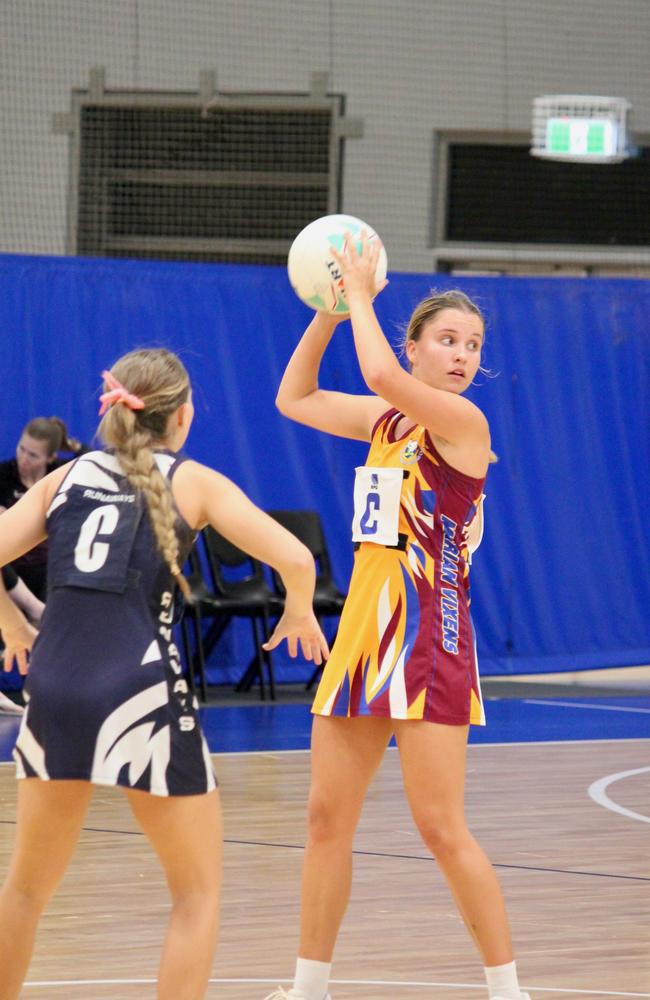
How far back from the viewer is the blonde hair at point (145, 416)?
3.23 m

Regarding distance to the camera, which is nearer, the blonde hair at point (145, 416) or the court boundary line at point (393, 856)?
the blonde hair at point (145, 416)

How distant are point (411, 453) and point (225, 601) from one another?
6.27 meters

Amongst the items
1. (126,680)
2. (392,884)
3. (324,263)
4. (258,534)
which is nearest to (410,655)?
(258,534)

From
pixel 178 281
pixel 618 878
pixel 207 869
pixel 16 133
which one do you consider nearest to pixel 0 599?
pixel 207 869

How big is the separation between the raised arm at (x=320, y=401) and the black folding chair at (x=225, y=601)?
5.72 m

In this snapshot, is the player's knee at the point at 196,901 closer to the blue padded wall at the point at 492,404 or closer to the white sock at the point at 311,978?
the white sock at the point at 311,978

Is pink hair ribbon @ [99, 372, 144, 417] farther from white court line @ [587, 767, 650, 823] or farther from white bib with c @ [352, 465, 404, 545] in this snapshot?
white court line @ [587, 767, 650, 823]

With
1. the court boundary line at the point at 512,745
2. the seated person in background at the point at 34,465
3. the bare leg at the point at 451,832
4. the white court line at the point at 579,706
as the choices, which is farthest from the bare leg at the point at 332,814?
the white court line at the point at 579,706

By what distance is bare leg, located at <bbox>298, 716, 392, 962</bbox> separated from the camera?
375 centimetres

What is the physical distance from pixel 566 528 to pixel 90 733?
8844 mm

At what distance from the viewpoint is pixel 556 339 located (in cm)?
1161

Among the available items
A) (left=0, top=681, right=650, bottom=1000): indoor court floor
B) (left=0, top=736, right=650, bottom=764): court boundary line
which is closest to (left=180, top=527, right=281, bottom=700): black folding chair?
(left=0, top=681, right=650, bottom=1000): indoor court floor

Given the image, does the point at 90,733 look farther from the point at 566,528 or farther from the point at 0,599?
the point at 566,528

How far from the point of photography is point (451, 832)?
12.0ft
